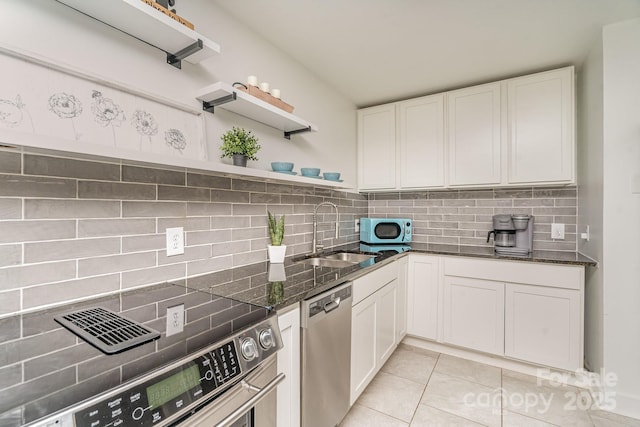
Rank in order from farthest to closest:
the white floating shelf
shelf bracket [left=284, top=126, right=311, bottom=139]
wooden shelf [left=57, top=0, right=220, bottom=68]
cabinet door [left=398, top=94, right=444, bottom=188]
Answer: cabinet door [left=398, top=94, right=444, bottom=188], shelf bracket [left=284, top=126, right=311, bottom=139], wooden shelf [left=57, top=0, right=220, bottom=68], the white floating shelf

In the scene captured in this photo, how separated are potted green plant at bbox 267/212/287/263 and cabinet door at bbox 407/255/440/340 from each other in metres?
1.33

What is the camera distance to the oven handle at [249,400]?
31.2 inches

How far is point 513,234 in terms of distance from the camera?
251cm

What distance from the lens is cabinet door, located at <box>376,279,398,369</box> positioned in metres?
2.03

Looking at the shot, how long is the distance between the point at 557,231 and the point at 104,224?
3177 mm

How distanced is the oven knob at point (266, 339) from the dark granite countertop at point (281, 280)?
0.10m

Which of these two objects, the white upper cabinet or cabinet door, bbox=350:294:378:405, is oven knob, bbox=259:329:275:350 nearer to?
cabinet door, bbox=350:294:378:405

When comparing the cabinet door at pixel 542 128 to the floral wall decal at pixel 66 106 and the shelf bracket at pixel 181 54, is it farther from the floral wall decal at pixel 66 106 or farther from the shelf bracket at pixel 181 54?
the floral wall decal at pixel 66 106

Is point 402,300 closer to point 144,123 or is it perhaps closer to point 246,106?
point 246,106

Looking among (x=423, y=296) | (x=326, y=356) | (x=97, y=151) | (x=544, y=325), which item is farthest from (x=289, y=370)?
(x=544, y=325)

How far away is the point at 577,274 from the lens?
6.61 ft

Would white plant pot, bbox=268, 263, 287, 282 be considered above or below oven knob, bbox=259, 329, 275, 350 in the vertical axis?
above

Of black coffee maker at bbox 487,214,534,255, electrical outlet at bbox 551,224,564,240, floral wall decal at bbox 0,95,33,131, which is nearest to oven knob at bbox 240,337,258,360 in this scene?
floral wall decal at bbox 0,95,33,131

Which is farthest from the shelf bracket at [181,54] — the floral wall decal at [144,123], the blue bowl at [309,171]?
the blue bowl at [309,171]
